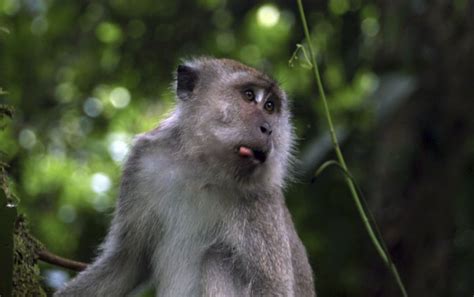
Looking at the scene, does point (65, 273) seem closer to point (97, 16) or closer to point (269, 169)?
point (269, 169)

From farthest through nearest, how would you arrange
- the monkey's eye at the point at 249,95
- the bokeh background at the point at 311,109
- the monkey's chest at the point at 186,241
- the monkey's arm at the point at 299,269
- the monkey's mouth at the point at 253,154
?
the bokeh background at the point at 311,109 → the monkey's arm at the point at 299,269 → the monkey's eye at the point at 249,95 → the monkey's chest at the point at 186,241 → the monkey's mouth at the point at 253,154

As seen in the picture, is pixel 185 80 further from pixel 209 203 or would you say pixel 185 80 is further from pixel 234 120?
pixel 209 203

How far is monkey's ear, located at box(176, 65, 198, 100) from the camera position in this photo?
21.3ft

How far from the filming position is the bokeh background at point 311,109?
966cm

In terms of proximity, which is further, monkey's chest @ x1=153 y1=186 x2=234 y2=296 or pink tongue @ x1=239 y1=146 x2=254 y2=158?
monkey's chest @ x1=153 y1=186 x2=234 y2=296

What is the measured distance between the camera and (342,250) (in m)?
9.96

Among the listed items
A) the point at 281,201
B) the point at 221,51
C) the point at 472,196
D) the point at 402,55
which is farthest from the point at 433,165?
the point at 281,201

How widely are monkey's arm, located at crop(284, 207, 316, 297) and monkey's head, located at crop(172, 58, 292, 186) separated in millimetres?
425

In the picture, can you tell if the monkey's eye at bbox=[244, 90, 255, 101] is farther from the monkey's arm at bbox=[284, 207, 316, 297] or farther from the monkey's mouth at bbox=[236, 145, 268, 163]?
the monkey's arm at bbox=[284, 207, 316, 297]

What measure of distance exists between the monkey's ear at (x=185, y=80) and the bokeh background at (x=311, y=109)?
6.18 ft

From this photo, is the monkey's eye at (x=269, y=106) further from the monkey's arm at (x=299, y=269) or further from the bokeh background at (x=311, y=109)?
the bokeh background at (x=311, y=109)

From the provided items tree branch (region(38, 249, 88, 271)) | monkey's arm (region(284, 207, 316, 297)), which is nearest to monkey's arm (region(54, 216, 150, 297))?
tree branch (region(38, 249, 88, 271))

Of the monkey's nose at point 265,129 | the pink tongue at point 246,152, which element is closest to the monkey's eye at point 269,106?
the monkey's nose at point 265,129

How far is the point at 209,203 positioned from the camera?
19.8 feet
